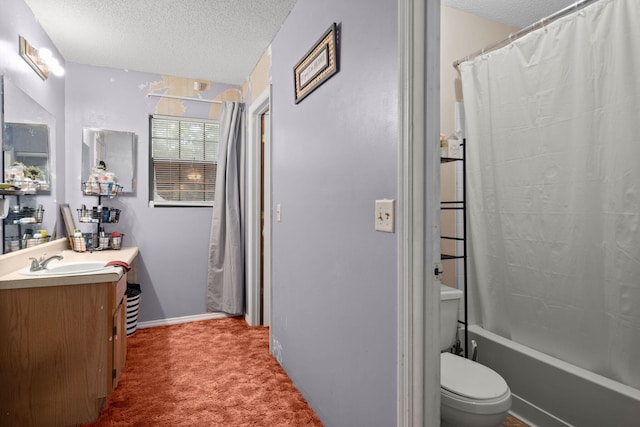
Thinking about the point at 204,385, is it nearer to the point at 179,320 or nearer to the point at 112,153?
the point at 179,320

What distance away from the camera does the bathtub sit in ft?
5.38

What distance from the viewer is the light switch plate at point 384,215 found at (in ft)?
4.14

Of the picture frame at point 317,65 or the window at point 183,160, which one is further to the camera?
the window at point 183,160

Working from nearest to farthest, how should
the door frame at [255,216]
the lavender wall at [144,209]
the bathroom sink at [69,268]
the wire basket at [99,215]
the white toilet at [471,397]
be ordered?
the white toilet at [471,397] < the bathroom sink at [69,268] < the wire basket at [99,215] < the lavender wall at [144,209] < the door frame at [255,216]

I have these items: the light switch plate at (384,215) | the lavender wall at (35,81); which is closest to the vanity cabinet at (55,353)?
the lavender wall at (35,81)

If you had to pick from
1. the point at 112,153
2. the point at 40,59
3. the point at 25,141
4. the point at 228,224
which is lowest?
the point at 228,224

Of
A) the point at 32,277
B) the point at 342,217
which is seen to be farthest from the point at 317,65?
the point at 32,277

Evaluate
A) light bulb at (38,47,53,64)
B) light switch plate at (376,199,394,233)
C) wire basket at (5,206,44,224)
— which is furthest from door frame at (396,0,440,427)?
light bulb at (38,47,53,64)

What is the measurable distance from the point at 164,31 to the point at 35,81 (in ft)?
2.95

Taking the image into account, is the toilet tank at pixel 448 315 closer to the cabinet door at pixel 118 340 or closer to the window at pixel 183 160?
the cabinet door at pixel 118 340

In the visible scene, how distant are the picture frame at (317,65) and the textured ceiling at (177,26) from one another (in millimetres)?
522

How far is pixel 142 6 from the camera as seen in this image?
2.25m

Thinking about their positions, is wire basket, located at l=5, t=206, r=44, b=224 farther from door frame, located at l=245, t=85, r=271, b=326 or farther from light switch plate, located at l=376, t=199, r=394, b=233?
light switch plate, located at l=376, t=199, r=394, b=233

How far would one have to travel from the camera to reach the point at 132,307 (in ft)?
10.0
